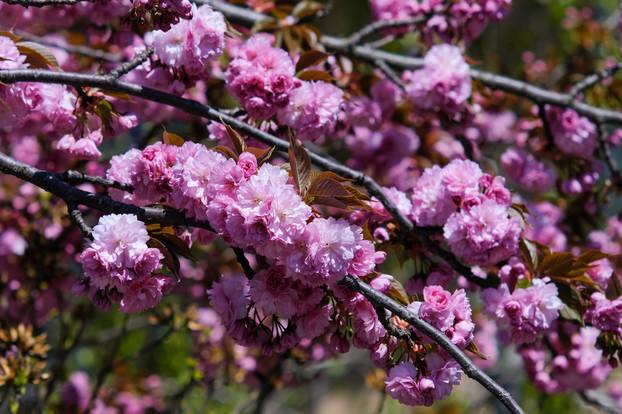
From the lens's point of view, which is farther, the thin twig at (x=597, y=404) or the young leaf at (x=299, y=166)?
the thin twig at (x=597, y=404)

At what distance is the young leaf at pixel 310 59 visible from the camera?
6.20 ft

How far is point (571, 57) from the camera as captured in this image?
11.7 feet

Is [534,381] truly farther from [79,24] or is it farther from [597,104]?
[79,24]

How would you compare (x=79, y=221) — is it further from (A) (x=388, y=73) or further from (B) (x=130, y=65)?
(A) (x=388, y=73)

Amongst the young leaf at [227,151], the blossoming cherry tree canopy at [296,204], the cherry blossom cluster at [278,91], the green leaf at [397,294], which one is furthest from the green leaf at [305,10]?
the green leaf at [397,294]

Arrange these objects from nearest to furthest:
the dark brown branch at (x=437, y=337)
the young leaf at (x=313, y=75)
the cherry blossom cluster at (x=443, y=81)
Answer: the dark brown branch at (x=437, y=337)
the young leaf at (x=313, y=75)
the cherry blossom cluster at (x=443, y=81)

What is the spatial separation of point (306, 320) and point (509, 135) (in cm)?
218

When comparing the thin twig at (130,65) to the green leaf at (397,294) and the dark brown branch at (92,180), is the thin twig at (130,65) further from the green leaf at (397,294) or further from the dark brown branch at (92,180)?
the green leaf at (397,294)

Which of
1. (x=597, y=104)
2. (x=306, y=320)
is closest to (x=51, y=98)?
(x=306, y=320)

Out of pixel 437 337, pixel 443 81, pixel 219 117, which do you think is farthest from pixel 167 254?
pixel 443 81

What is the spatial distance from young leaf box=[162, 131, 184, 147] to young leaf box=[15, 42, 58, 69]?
383 millimetres

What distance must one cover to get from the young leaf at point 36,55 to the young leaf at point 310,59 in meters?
0.59

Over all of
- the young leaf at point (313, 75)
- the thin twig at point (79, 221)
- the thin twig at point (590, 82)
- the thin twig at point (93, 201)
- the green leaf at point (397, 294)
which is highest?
the young leaf at point (313, 75)

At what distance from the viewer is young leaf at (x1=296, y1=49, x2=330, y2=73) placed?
6.20ft
